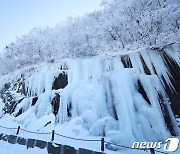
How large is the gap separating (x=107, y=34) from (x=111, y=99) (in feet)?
25.2

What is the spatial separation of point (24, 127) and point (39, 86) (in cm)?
279

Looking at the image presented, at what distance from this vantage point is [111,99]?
9312 mm

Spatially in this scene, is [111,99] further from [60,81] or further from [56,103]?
[60,81]

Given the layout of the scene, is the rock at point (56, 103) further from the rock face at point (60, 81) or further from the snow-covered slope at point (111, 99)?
the rock face at point (60, 81)

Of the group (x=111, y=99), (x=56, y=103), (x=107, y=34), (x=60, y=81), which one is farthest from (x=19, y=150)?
(x=107, y=34)

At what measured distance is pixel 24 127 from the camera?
36.0ft

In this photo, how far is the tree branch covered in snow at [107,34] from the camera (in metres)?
12.4

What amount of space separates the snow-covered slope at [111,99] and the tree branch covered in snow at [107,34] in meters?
1.90

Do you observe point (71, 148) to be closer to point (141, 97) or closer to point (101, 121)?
point (101, 121)

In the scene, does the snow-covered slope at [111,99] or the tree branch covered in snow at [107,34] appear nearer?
the snow-covered slope at [111,99]

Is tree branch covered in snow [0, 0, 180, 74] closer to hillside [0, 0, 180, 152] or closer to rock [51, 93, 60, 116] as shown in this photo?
hillside [0, 0, 180, 152]

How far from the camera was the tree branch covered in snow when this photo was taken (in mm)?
12359

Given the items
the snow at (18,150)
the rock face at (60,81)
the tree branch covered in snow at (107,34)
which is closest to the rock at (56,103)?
the rock face at (60,81)

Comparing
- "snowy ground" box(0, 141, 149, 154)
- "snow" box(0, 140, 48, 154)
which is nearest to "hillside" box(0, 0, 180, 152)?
"snowy ground" box(0, 141, 149, 154)
